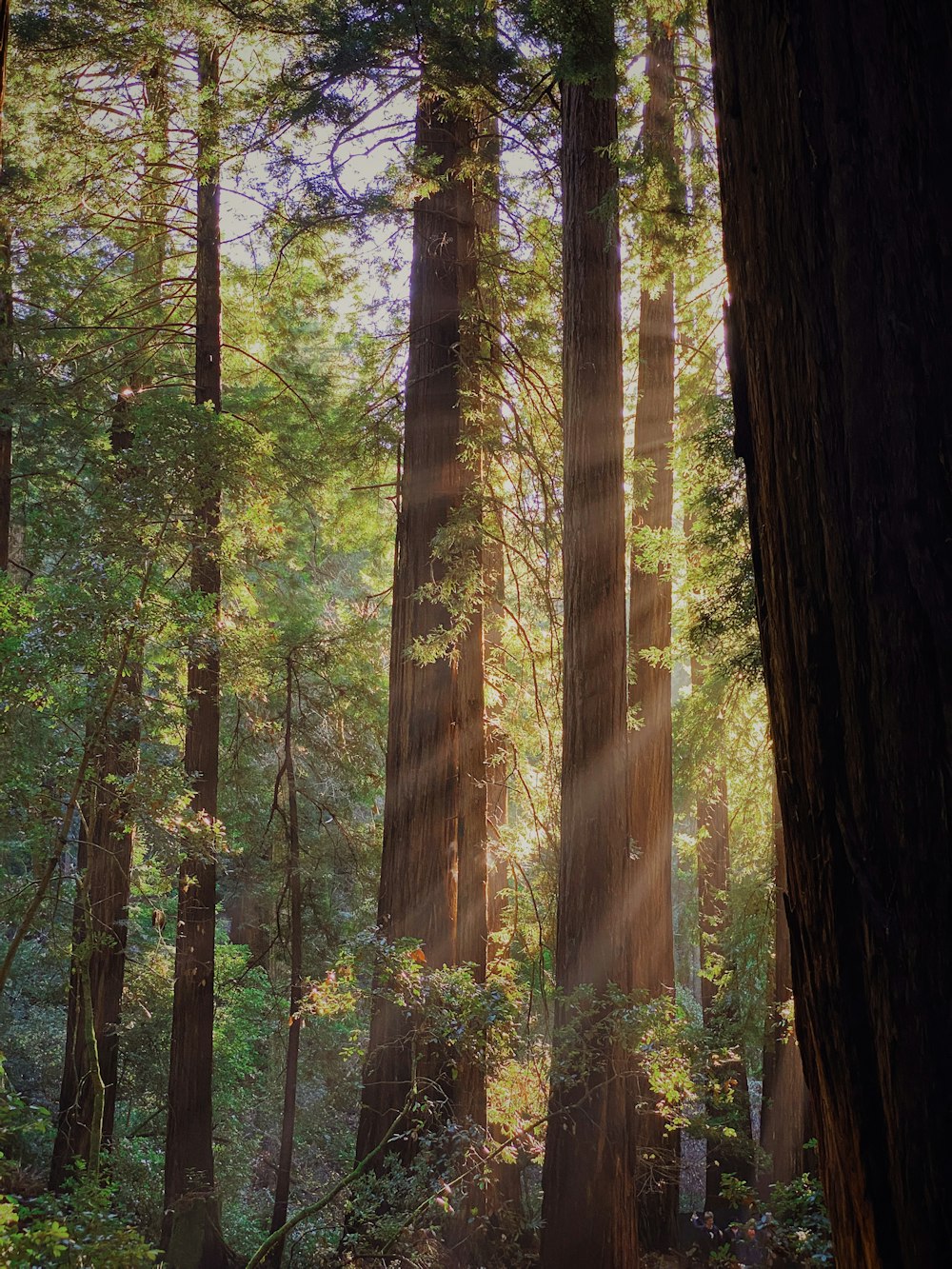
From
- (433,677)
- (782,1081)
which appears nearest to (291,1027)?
(433,677)

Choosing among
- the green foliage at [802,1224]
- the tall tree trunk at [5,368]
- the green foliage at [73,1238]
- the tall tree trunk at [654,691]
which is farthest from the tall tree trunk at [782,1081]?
the tall tree trunk at [5,368]

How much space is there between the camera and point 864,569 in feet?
3.67

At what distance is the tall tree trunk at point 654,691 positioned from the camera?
9273mm

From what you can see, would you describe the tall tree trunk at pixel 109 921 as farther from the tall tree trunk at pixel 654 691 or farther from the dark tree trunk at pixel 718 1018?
the dark tree trunk at pixel 718 1018

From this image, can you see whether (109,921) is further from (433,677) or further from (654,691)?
(654,691)

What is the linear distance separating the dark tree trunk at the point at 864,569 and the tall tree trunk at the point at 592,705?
5.01 m

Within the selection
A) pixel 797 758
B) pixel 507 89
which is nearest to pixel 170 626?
pixel 507 89

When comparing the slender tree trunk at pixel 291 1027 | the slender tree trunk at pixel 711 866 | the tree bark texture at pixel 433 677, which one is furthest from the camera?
the slender tree trunk at pixel 711 866

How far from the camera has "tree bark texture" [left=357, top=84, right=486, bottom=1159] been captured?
8.01 m

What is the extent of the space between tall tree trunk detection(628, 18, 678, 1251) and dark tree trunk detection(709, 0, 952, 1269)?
742 centimetres

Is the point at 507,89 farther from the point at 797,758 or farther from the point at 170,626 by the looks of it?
the point at 797,758

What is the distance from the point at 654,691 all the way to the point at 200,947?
239 inches

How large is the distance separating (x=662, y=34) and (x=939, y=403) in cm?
919

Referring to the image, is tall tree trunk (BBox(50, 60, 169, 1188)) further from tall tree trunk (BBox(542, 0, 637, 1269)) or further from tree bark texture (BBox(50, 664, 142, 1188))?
tall tree trunk (BBox(542, 0, 637, 1269))
